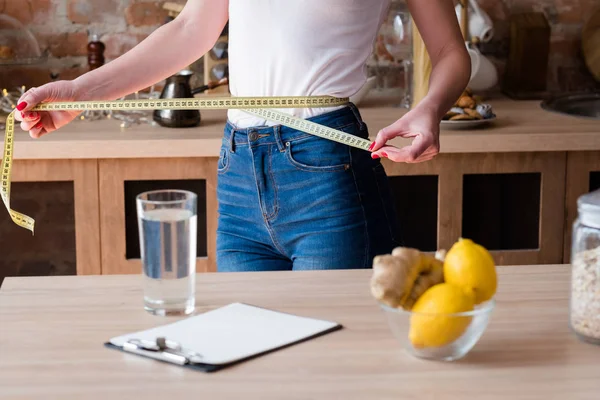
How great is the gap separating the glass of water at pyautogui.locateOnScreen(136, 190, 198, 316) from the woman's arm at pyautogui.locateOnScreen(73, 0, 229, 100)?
459mm

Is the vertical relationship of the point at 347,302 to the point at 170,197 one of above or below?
below

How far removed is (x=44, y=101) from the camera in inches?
63.2

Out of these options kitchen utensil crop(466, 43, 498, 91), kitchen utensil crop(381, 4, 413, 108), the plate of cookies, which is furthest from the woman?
kitchen utensil crop(466, 43, 498, 91)

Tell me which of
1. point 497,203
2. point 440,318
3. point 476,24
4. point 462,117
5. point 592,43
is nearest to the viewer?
point 440,318

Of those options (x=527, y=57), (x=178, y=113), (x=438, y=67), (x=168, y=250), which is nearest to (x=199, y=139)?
(x=178, y=113)

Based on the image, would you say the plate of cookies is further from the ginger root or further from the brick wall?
the ginger root

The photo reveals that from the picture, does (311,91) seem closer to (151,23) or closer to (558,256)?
(558,256)

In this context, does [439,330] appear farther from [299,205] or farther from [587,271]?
[299,205]

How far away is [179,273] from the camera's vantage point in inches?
50.9

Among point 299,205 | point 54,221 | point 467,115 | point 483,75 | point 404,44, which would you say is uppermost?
point 404,44

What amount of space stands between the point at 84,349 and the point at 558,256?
7.09 ft

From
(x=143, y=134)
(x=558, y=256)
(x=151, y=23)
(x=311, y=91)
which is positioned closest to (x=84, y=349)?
(x=311, y=91)

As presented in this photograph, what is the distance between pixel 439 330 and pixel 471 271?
84 millimetres

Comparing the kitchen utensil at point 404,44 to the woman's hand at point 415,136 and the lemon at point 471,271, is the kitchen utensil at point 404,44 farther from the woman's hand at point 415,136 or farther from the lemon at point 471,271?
the lemon at point 471,271
